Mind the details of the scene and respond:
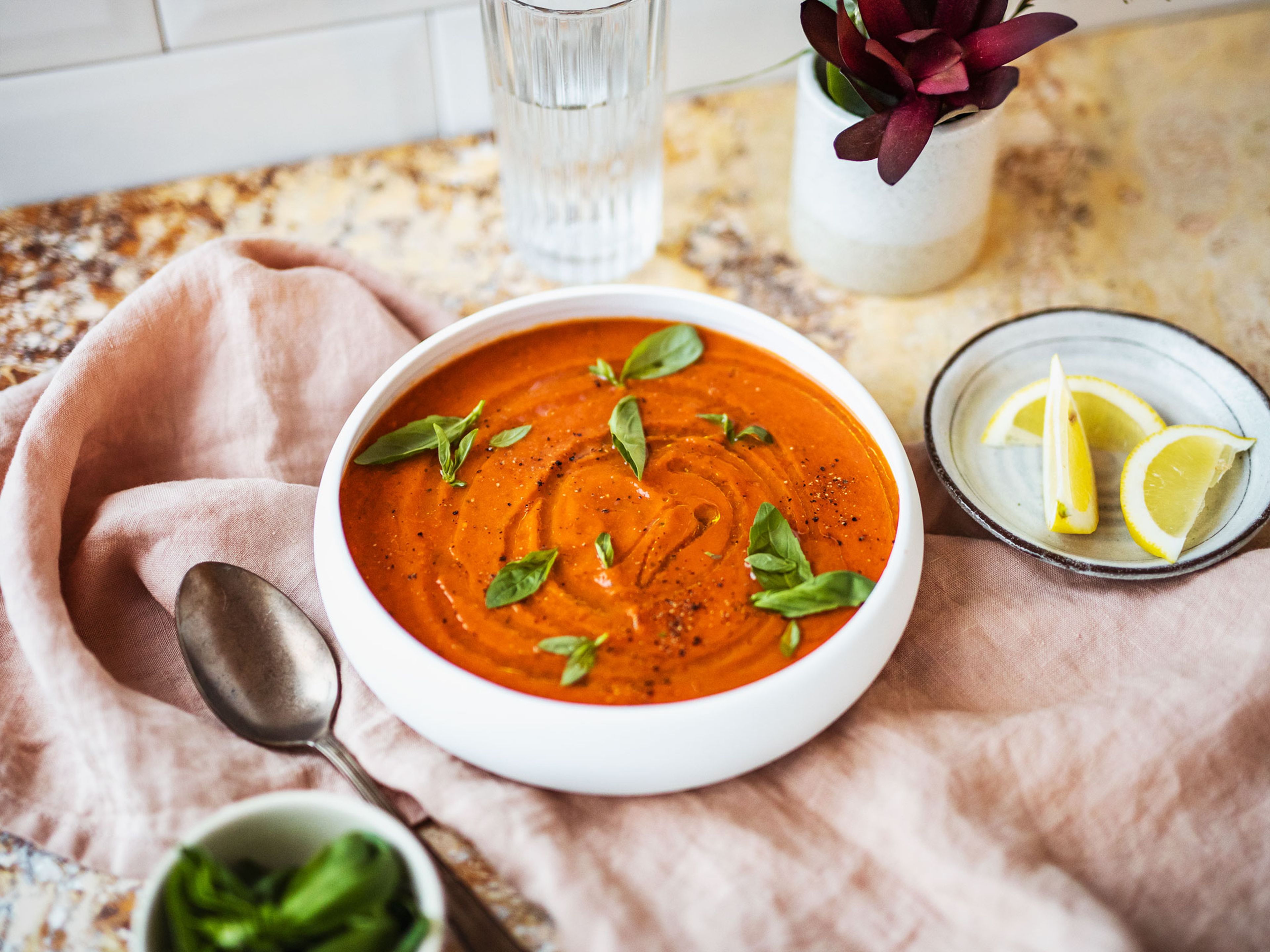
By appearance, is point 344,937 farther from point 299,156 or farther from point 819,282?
point 299,156

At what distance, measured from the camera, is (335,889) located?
31.8 inches

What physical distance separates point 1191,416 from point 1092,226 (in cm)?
44

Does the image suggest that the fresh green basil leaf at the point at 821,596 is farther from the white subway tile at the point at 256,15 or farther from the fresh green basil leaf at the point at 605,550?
the white subway tile at the point at 256,15

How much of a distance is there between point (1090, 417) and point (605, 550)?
0.63 m

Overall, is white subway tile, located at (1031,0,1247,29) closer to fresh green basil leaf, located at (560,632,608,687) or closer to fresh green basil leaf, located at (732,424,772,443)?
fresh green basil leaf, located at (732,424,772,443)

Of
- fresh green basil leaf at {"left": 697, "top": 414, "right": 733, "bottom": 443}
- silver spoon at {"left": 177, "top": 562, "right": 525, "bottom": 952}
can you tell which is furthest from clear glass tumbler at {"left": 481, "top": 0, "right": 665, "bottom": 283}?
silver spoon at {"left": 177, "top": 562, "right": 525, "bottom": 952}

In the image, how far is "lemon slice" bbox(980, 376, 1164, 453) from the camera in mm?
1294

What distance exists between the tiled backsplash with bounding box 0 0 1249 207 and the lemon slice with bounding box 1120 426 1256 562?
0.85m

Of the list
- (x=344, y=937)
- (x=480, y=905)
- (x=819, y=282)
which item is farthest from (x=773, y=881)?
(x=819, y=282)

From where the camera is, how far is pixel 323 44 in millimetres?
1566

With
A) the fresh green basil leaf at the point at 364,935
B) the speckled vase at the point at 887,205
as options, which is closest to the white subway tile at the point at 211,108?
the speckled vase at the point at 887,205

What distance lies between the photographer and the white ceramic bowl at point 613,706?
0.96 metres

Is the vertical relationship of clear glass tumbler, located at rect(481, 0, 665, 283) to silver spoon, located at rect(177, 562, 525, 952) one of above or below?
above

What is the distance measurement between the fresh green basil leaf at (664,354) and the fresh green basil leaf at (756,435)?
0.12 metres
